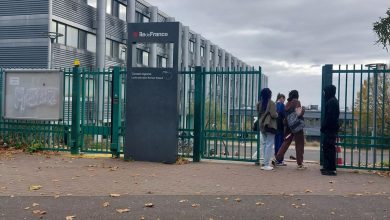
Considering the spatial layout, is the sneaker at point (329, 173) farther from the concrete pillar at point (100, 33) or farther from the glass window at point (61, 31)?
the concrete pillar at point (100, 33)

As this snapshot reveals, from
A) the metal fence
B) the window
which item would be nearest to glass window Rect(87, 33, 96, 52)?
the metal fence

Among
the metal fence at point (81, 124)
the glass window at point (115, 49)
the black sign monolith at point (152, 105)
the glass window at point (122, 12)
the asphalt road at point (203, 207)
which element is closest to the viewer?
the asphalt road at point (203, 207)

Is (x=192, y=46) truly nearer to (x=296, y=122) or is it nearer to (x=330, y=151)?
(x=296, y=122)

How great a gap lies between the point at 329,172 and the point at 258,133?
1775 mm

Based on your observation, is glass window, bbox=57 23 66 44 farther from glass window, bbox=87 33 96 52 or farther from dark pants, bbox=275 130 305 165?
dark pants, bbox=275 130 305 165

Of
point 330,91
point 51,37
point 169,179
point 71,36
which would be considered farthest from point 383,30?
point 71,36

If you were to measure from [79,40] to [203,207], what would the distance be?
28.3 metres

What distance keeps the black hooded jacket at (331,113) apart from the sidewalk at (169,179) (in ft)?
3.13

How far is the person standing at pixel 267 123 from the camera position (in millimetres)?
9562

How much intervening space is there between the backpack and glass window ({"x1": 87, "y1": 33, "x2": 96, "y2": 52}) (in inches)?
1043

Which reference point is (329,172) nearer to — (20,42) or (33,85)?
(33,85)

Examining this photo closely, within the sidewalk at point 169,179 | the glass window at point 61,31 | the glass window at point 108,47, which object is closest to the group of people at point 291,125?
the sidewalk at point 169,179

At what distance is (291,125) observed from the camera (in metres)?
9.73

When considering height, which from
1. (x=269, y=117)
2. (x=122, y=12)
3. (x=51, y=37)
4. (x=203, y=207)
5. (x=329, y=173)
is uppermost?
(x=122, y=12)
